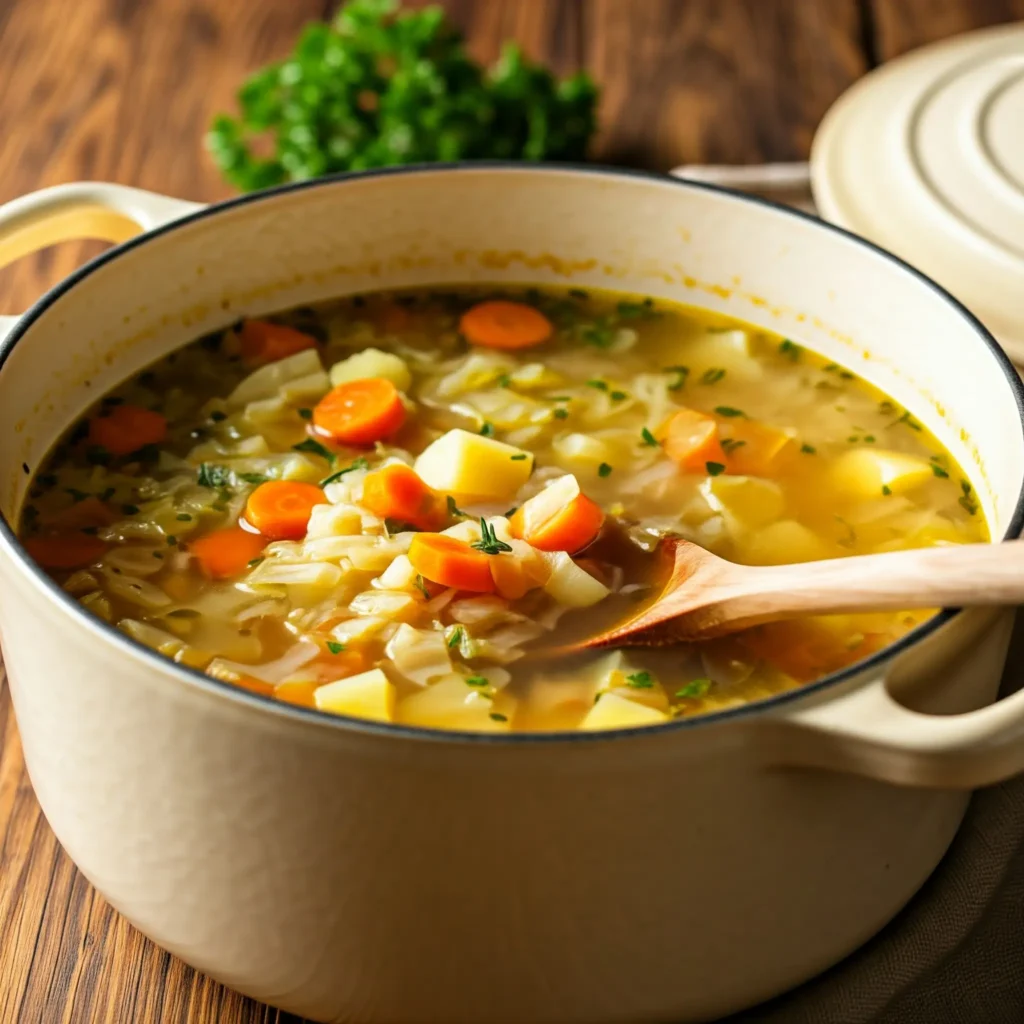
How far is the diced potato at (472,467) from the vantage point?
232cm

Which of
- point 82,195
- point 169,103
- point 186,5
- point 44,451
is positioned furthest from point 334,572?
point 186,5

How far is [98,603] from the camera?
211cm

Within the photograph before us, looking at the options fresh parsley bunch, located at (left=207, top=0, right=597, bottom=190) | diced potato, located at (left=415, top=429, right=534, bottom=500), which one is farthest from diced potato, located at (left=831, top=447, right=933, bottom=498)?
fresh parsley bunch, located at (left=207, top=0, right=597, bottom=190)

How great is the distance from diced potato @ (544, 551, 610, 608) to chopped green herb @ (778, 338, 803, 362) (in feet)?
2.73

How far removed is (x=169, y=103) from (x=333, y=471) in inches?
88.4

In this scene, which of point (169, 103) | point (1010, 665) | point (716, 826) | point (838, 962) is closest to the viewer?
point (716, 826)

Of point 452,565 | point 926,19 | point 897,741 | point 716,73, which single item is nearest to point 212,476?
point 452,565

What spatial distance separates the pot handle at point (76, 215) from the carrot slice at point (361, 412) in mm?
415

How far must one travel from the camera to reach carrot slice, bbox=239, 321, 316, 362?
2.73 meters

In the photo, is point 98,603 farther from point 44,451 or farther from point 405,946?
point 405,946

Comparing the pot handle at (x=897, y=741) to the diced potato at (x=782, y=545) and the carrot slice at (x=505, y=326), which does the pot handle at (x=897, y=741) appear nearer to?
the diced potato at (x=782, y=545)

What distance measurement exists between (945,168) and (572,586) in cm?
153

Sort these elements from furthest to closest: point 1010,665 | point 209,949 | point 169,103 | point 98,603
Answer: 1. point 169,103
2. point 1010,665
3. point 98,603
4. point 209,949

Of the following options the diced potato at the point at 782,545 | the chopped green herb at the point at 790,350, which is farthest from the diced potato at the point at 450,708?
the chopped green herb at the point at 790,350
